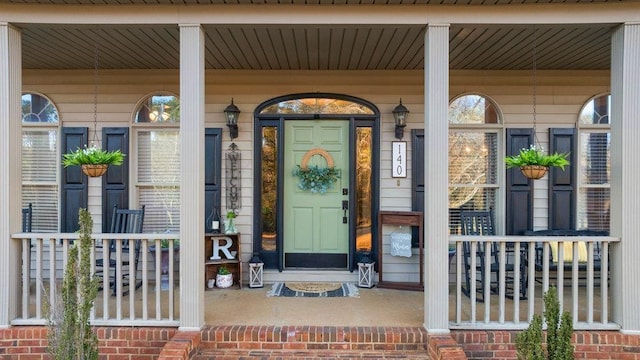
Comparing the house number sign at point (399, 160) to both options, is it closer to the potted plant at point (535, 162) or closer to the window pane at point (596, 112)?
the potted plant at point (535, 162)

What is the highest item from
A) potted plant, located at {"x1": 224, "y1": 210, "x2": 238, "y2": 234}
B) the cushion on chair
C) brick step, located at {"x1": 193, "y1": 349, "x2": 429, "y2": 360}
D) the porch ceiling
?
the porch ceiling

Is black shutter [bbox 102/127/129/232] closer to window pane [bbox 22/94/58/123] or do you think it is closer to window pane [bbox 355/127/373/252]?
window pane [bbox 22/94/58/123]

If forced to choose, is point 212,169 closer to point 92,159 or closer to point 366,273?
point 92,159

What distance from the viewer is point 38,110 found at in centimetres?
502

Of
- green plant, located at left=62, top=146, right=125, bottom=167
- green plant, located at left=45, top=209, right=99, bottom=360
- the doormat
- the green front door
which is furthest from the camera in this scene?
the green front door

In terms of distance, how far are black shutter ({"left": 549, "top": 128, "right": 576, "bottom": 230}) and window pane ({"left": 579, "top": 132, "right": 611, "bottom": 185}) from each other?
0.66ft

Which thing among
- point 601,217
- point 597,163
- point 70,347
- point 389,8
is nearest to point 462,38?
point 389,8

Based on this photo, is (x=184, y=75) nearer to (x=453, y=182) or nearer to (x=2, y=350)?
(x=2, y=350)

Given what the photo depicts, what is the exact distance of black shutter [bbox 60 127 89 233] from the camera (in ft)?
16.1

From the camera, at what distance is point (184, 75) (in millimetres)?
3350

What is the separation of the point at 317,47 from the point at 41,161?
11.7 feet

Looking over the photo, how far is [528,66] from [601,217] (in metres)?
2.00

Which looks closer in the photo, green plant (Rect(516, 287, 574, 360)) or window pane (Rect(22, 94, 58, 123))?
green plant (Rect(516, 287, 574, 360))

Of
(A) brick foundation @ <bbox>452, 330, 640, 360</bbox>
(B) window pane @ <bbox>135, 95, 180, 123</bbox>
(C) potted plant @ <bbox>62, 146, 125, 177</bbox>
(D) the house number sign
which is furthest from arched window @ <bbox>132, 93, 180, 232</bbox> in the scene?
(A) brick foundation @ <bbox>452, 330, 640, 360</bbox>
